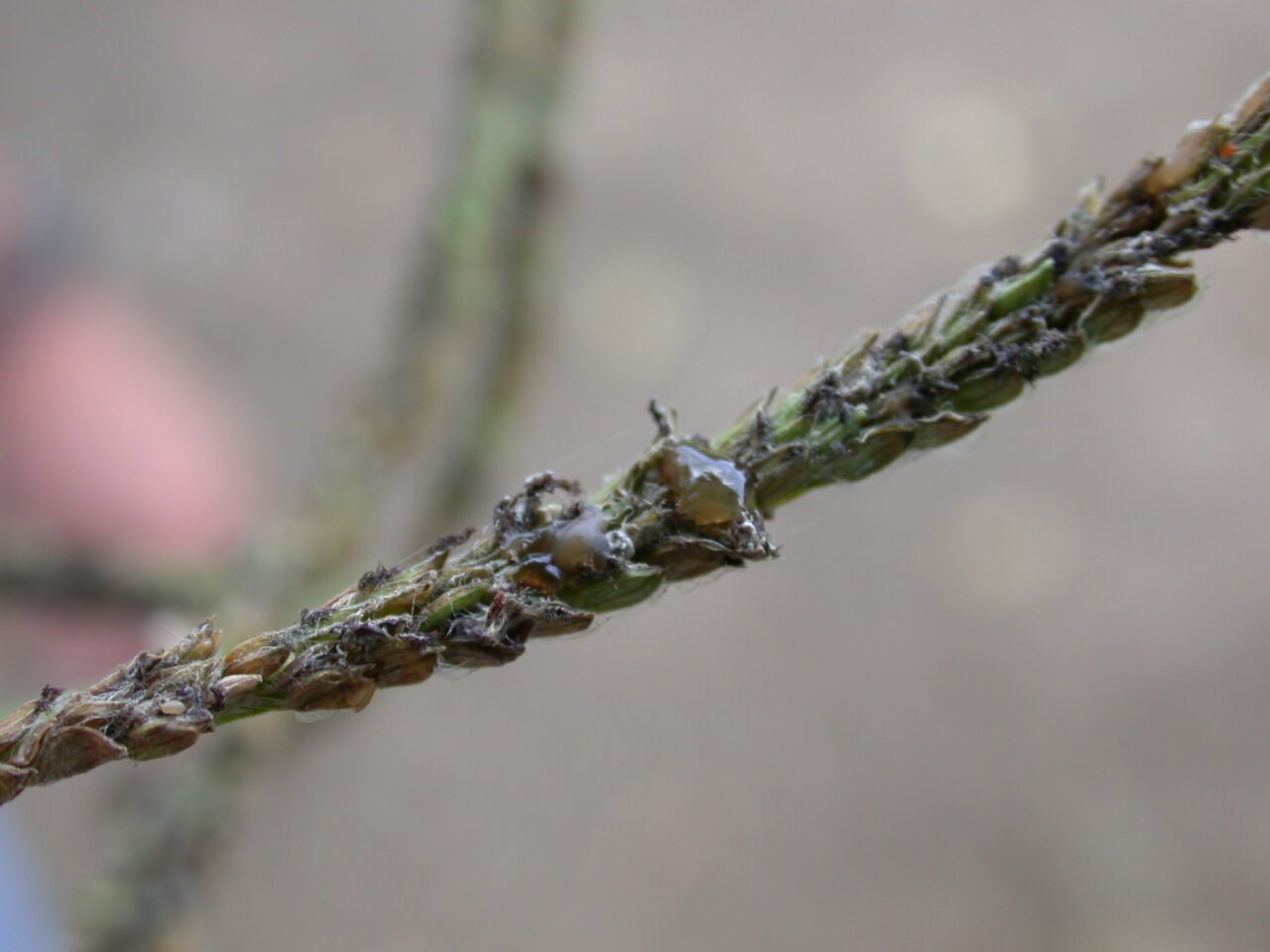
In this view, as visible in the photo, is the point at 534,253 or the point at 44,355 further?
the point at 44,355

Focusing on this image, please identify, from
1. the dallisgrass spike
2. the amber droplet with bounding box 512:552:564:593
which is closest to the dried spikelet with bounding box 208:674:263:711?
the dallisgrass spike

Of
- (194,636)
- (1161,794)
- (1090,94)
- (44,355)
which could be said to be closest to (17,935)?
(44,355)

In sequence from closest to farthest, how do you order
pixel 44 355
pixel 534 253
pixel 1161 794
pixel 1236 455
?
1. pixel 534 253
2. pixel 44 355
3. pixel 1161 794
4. pixel 1236 455

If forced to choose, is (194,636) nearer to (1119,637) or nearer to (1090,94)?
(1119,637)

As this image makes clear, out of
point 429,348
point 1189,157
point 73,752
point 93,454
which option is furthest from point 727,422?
point 73,752

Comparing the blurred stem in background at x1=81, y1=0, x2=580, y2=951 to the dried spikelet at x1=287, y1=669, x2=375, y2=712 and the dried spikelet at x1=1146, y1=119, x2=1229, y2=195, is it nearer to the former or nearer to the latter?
the dried spikelet at x1=287, y1=669, x2=375, y2=712

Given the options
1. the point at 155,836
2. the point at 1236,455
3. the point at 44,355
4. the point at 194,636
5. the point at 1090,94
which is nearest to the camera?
the point at 194,636
